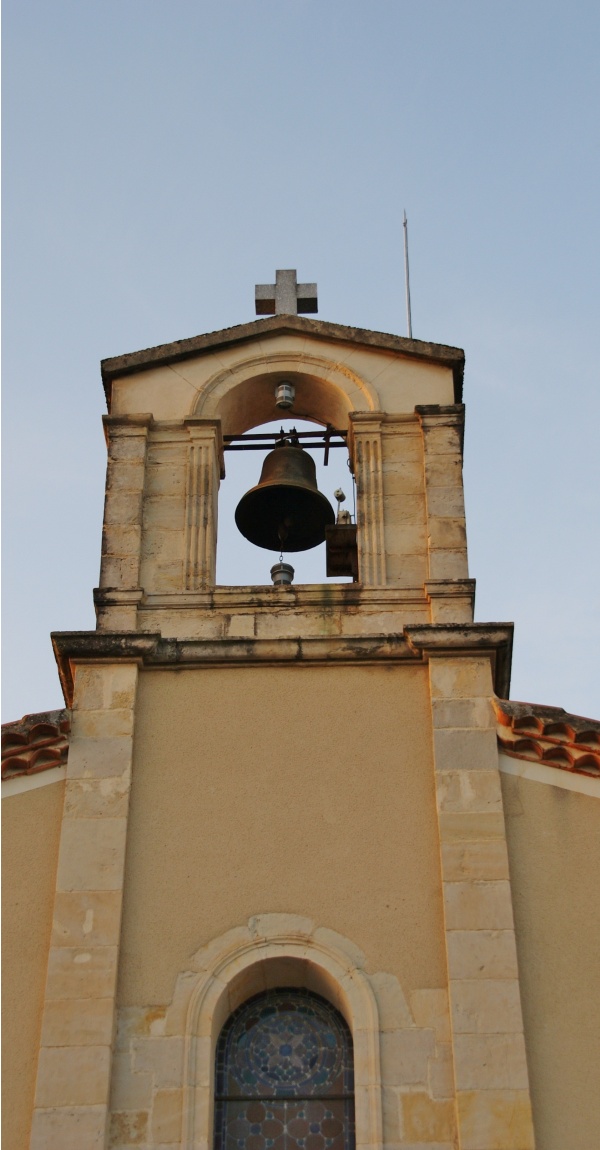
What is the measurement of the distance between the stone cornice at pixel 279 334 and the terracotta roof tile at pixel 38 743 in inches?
105

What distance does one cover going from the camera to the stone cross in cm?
1194

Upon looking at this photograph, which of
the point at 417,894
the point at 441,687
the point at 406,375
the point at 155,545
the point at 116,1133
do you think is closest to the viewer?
the point at 116,1133

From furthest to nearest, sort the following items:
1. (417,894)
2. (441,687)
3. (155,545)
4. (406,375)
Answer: (406,375) → (155,545) → (441,687) → (417,894)

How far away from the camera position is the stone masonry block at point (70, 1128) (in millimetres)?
7949

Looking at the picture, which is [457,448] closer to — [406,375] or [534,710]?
[406,375]

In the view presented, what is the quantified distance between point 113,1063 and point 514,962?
208 centimetres

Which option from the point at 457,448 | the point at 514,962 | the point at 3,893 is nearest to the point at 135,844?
the point at 3,893

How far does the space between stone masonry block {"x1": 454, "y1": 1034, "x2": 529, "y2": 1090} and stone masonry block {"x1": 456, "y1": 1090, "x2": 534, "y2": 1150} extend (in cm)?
4

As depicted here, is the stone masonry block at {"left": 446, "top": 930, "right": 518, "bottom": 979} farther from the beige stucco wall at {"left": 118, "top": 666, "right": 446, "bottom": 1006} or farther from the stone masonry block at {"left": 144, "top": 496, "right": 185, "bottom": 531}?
the stone masonry block at {"left": 144, "top": 496, "right": 185, "bottom": 531}

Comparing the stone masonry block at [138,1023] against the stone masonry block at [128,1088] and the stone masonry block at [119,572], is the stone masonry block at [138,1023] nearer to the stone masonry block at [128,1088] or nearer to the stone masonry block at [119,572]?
the stone masonry block at [128,1088]

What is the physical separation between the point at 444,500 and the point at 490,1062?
3685 millimetres

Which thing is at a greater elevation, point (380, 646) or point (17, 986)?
point (380, 646)

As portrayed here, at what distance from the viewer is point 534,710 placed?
9312mm

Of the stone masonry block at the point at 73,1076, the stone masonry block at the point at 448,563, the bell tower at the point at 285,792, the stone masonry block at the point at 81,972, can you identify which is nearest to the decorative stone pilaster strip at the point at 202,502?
the bell tower at the point at 285,792
